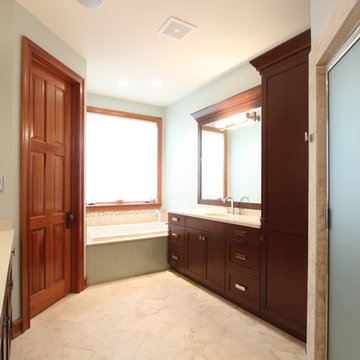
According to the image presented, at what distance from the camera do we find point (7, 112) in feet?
6.32

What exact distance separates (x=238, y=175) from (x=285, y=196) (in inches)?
48.8

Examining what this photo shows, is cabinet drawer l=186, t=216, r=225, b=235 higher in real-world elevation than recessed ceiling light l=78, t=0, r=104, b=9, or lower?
lower

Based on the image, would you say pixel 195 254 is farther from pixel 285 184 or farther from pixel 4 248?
pixel 4 248

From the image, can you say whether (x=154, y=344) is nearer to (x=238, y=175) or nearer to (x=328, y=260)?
(x=328, y=260)

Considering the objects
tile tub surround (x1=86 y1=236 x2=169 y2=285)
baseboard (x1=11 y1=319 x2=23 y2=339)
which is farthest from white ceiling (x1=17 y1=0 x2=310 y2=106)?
baseboard (x1=11 y1=319 x2=23 y2=339)

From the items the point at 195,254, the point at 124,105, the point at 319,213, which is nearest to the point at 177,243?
the point at 195,254

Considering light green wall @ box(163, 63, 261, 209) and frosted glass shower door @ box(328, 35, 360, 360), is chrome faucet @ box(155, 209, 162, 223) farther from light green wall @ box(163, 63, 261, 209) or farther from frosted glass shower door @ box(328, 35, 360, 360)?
frosted glass shower door @ box(328, 35, 360, 360)

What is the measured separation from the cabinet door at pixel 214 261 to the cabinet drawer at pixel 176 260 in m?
0.48

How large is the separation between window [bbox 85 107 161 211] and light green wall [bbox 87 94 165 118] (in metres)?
0.09

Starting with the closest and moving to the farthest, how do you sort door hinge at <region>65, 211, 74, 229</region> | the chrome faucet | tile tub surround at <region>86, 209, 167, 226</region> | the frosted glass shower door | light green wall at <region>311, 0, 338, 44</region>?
the frosted glass shower door, light green wall at <region>311, 0, 338, 44</region>, door hinge at <region>65, 211, 74, 229</region>, tile tub surround at <region>86, 209, 167, 226</region>, the chrome faucet

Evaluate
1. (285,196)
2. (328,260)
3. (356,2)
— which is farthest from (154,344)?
(356,2)

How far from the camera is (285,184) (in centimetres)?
202

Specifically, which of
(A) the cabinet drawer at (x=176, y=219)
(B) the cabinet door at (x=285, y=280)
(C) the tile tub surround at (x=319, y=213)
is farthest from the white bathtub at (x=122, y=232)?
(C) the tile tub surround at (x=319, y=213)

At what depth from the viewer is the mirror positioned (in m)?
2.98
